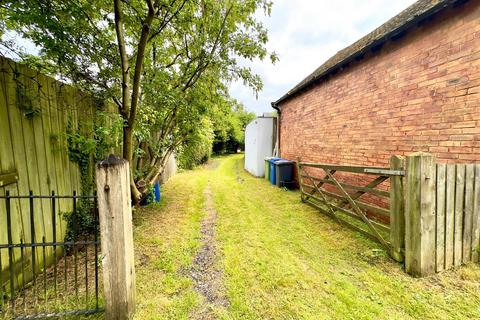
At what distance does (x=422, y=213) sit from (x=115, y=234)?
3.46 metres

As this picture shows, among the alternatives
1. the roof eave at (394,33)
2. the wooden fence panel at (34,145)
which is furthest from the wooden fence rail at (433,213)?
the wooden fence panel at (34,145)

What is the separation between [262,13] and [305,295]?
489 cm

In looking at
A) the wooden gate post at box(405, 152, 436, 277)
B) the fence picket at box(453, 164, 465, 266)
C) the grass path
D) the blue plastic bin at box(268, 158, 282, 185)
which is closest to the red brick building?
the fence picket at box(453, 164, 465, 266)

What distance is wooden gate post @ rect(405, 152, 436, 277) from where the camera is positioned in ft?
8.04

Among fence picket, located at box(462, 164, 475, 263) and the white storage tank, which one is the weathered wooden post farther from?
the white storage tank

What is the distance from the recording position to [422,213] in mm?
2445

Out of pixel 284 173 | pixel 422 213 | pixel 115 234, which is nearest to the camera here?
pixel 115 234

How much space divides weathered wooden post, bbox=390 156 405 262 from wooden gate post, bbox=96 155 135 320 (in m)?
3.41

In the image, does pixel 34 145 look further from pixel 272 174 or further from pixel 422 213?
pixel 272 174

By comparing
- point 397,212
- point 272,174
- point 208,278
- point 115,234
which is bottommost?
point 208,278

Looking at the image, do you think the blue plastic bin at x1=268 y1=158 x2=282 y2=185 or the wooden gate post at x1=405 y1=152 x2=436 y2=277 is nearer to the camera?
the wooden gate post at x1=405 y1=152 x2=436 y2=277

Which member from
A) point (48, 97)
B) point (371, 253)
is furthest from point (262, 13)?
point (371, 253)

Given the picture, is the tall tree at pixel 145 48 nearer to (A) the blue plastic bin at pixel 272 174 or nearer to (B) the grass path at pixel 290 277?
(B) the grass path at pixel 290 277

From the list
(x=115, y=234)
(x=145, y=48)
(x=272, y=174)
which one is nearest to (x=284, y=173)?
(x=272, y=174)
